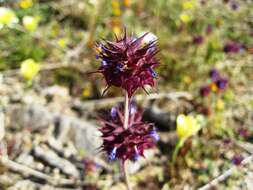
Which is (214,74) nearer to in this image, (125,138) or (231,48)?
(231,48)

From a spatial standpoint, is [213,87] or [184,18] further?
[184,18]

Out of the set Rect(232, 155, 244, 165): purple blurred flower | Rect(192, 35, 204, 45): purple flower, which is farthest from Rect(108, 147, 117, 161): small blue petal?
Rect(192, 35, 204, 45): purple flower

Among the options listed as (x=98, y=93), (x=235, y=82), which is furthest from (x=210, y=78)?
(x=98, y=93)

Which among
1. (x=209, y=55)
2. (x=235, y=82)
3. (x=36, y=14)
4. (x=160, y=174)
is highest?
(x=36, y=14)

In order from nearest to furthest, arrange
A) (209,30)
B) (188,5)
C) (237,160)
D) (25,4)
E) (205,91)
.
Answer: (237,160) < (205,91) < (209,30) < (25,4) < (188,5)

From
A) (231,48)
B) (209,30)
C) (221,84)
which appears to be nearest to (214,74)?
(221,84)

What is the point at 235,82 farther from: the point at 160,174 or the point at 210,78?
the point at 160,174

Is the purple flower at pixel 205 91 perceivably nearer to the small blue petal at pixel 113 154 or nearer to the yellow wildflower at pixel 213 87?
the yellow wildflower at pixel 213 87
